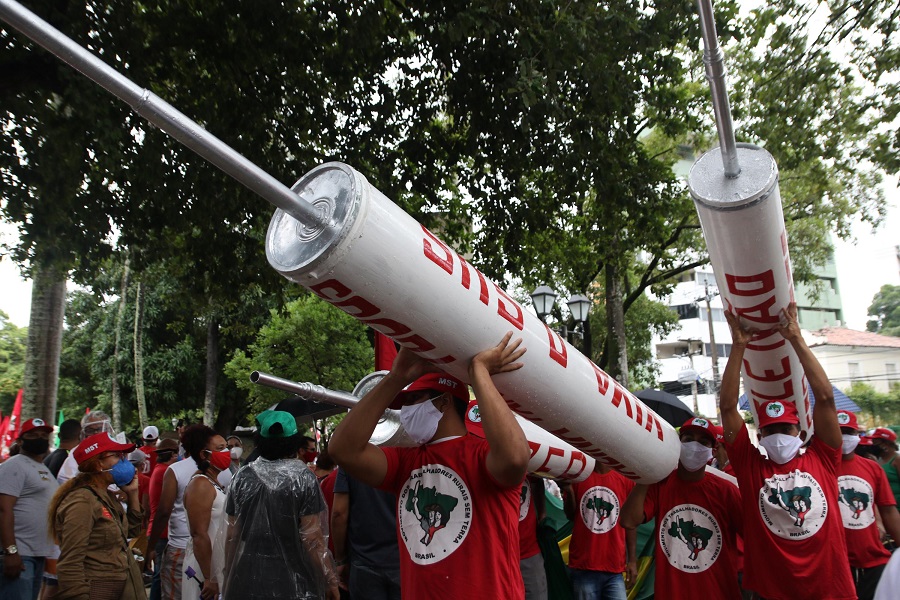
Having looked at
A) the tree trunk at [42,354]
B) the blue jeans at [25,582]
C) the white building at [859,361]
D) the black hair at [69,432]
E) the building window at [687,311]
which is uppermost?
the building window at [687,311]

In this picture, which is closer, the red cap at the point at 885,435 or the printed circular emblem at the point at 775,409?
the printed circular emblem at the point at 775,409

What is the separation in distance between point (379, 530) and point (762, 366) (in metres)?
2.59

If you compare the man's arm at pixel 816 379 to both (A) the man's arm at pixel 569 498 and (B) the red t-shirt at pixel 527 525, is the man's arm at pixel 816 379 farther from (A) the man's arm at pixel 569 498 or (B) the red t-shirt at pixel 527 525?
(A) the man's arm at pixel 569 498

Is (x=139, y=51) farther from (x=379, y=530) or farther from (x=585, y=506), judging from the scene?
(x=585, y=506)

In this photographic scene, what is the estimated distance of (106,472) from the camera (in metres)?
5.21

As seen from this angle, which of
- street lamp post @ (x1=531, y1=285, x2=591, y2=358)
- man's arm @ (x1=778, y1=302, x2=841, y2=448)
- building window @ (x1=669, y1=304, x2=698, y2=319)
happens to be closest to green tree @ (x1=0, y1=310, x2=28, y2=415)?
building window @ (x1=669, y1=304, x2=698, y2=319)

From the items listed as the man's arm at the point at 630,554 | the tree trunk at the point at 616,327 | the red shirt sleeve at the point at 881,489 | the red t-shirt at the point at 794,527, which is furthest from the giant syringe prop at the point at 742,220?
the tree trunk at the point at 616,327

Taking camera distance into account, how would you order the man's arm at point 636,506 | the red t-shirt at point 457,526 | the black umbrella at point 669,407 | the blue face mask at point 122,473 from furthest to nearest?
the black umbrella at point 669,407 < the blue face mask at point 122,473 < the man's arm at point 636,506 < the red t-shirt at point 457,526

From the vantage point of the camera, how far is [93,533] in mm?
4980

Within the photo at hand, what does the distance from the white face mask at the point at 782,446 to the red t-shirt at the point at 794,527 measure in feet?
0.23

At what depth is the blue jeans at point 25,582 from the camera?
5801mm

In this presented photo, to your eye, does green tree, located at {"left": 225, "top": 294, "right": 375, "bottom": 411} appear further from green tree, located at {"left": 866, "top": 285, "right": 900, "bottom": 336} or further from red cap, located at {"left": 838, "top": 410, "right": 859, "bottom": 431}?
green tree, located at {"left": 866, "top": 285, "right": 900, "bottom": 336}

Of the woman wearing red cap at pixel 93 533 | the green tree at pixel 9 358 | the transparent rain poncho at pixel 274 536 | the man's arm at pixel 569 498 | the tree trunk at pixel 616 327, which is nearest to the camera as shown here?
the transparent rain poncho at pixel 274 536

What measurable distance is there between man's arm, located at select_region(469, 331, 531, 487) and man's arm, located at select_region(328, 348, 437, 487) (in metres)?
0.35
